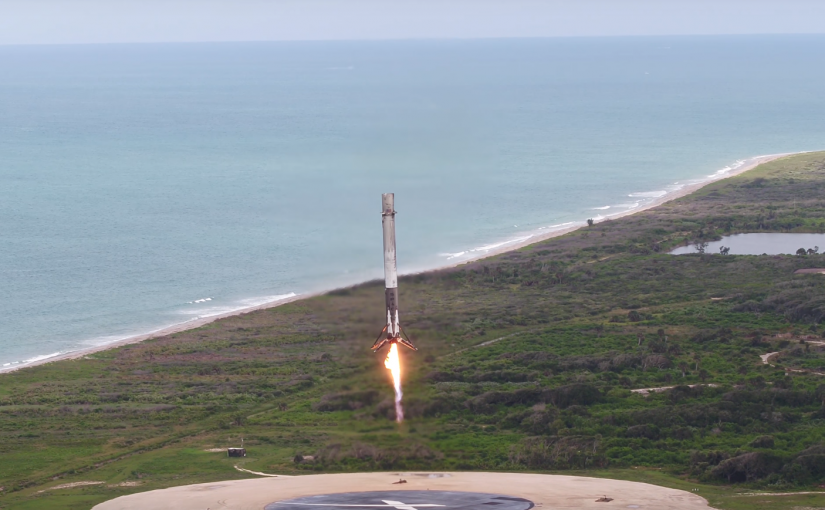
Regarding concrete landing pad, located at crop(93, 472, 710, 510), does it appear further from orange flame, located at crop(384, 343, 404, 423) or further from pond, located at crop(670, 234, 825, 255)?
pond, located at crop(670, 234, 825, 255)

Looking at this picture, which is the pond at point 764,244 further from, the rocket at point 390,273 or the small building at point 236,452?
the rocket at point 390,273

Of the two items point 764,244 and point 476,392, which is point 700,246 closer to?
point 764,244

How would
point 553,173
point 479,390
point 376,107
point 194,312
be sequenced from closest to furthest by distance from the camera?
point 479,390 → point 376,107 → point 194,312 → point 553,173

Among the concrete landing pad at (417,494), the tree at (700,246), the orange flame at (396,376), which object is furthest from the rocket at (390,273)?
the tree at (700,246)

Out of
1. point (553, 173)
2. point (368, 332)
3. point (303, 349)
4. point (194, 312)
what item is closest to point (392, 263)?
point (368, 332)

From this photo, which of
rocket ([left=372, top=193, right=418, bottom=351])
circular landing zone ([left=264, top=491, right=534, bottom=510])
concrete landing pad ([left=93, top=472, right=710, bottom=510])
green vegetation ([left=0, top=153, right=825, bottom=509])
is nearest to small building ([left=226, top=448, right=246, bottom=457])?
green vegetation ([left=0, top=153, right=825, bottom=509])

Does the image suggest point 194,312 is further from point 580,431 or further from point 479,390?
point 580,431

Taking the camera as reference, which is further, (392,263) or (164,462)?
(164,462)

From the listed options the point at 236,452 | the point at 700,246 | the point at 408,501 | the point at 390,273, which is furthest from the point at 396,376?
the point at 700,246
